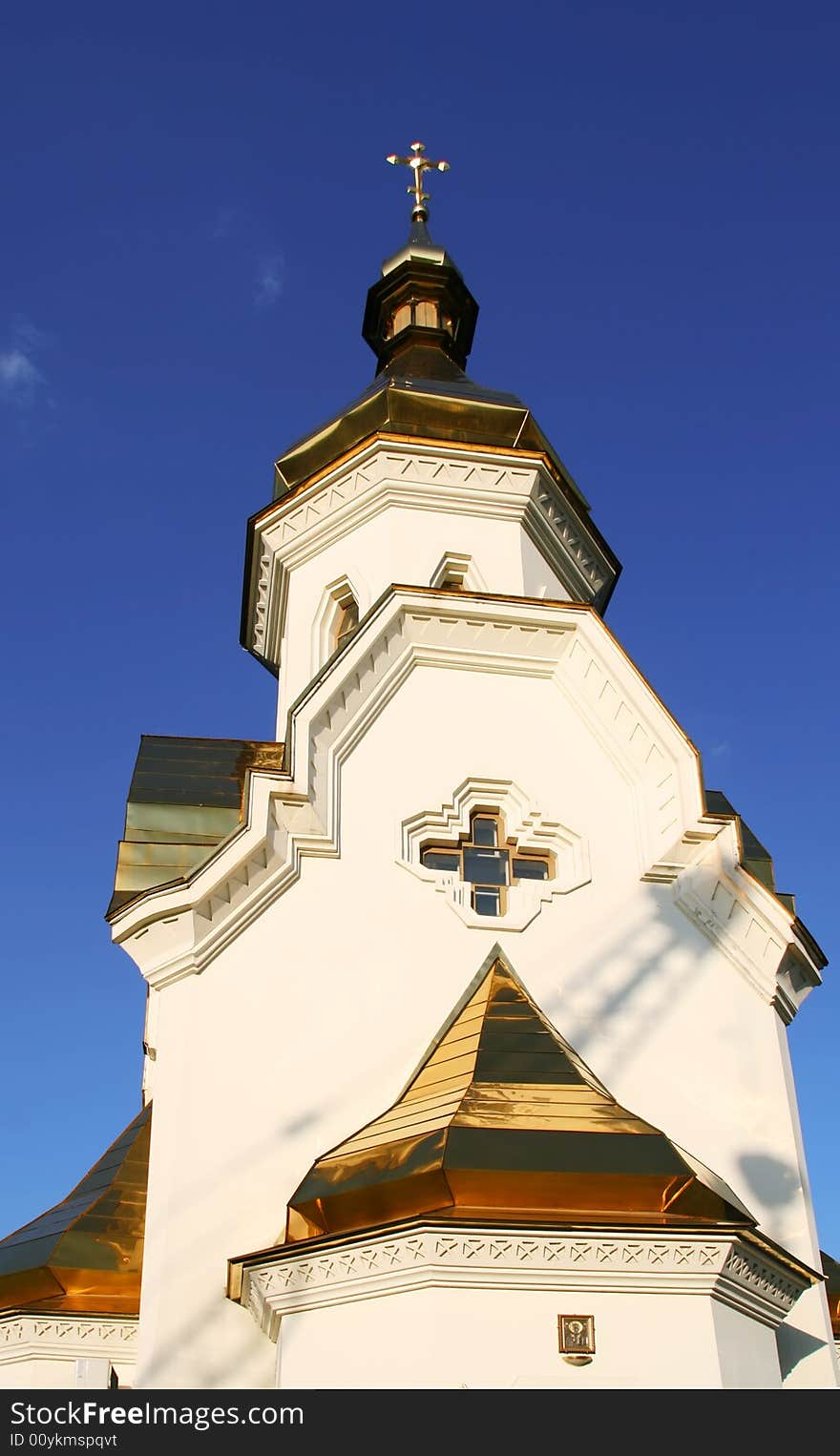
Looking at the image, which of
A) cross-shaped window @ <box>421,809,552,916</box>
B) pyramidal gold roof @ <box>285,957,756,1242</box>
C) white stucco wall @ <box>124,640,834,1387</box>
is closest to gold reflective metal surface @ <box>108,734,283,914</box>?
white stucco wall @ <box>124,640,834,1387</box>

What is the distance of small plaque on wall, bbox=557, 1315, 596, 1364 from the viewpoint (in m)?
7.16

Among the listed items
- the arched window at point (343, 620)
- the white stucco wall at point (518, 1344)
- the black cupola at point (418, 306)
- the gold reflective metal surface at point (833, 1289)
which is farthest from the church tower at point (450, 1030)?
the black cupola at point (418, 306)

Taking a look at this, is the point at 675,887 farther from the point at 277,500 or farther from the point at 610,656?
the point at 277,500

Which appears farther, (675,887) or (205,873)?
(675,887)

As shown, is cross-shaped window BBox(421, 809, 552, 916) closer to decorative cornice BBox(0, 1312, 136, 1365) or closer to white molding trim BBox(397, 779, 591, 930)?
white molding trim BBox(397, 779, 591, 930)

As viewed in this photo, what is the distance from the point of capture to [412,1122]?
8.11 metres

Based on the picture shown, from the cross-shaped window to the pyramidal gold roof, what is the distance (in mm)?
1697

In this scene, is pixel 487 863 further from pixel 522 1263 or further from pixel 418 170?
pixel 418 170

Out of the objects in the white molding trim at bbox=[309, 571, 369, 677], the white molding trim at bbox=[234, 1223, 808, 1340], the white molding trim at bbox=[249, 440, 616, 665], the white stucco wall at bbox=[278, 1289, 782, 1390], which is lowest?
the white stucco wall at bbox=[278, 1289, 782, 1390]

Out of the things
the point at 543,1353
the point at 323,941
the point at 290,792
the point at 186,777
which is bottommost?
the point at 543,1353

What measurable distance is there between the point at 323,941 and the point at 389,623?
2691 mm

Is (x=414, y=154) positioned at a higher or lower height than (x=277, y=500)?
higher
